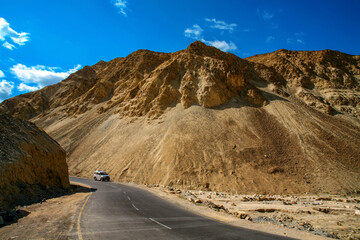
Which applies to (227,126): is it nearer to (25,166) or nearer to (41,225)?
(25,166)

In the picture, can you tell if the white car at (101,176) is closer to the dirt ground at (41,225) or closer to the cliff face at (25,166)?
the cliff face at (25,166)

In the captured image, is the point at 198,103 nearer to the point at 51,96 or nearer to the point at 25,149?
the point at 25,149

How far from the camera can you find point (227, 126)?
3531cm

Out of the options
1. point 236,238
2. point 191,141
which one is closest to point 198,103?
point 191,141

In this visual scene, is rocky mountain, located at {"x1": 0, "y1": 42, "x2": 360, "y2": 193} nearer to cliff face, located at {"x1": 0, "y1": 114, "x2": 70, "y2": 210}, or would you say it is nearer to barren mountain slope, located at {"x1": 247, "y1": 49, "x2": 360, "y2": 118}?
barren mountain slope, located at {"x1": 247, "y1": 49, "x2": 360, "y2": 118}

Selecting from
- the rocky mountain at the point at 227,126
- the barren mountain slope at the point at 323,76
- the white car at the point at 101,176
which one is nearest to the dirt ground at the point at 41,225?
the rocky mountain at the point at 227,126

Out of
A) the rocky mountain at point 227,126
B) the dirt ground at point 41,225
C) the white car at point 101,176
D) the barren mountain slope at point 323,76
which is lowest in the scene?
the white car at point 101,176

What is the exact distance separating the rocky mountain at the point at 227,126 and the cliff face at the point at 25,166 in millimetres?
12662

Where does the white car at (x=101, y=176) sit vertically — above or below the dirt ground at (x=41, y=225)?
below

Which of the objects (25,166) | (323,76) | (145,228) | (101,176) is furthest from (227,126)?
(323,76)

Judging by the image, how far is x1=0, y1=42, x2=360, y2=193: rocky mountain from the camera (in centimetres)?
2755

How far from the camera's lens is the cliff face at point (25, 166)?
446 inches

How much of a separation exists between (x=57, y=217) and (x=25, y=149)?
8866 mm

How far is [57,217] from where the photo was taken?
878cm
